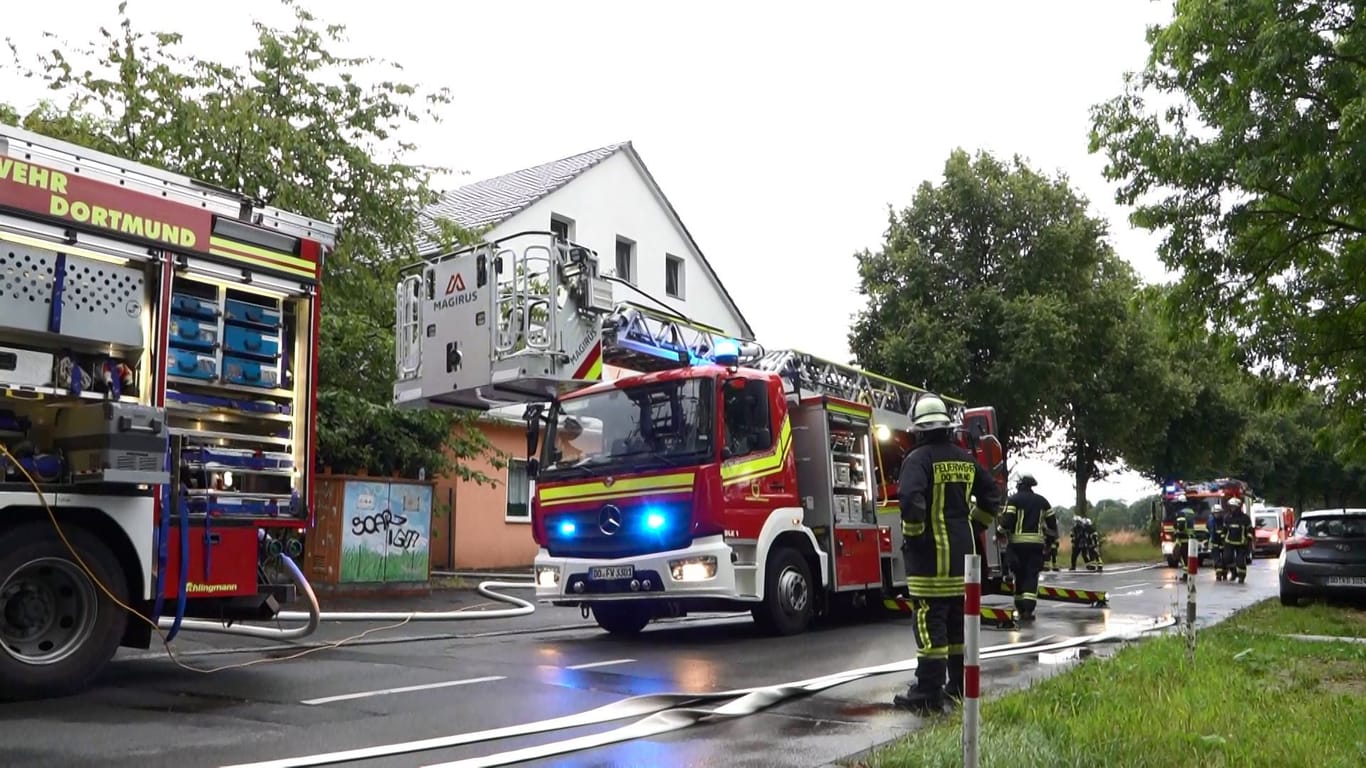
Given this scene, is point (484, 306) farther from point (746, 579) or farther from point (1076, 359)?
point (1076, 359)

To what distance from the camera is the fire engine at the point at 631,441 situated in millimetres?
10320

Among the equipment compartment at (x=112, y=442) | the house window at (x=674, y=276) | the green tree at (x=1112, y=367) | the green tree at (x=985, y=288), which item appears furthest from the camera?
the house window at (x=674, y=276)

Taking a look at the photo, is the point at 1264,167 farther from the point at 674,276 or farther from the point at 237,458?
the point at 674,276

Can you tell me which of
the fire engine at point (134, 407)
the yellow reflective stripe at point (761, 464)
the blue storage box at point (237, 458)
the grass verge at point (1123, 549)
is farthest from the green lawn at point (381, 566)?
the grass verge at point (1123, 549)

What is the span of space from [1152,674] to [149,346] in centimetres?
696

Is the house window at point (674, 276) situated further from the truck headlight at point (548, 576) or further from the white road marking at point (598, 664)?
the white road marking at point (598, 664)

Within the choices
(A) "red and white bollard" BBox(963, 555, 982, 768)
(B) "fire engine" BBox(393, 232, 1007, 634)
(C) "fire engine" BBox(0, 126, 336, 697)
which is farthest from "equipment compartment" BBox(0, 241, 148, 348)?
(A) "red and white bollard" BBox(963, 555, 982, 768)

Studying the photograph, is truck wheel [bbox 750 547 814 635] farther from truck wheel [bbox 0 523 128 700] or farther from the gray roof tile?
the gray roof tile

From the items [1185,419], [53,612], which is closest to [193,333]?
[53,612]

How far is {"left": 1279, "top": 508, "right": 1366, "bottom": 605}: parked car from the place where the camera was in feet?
51.0

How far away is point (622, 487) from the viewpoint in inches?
420

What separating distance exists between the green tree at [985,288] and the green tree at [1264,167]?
1103cm

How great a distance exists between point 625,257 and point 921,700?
2362 centimetres

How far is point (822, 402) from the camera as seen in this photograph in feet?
40.0
